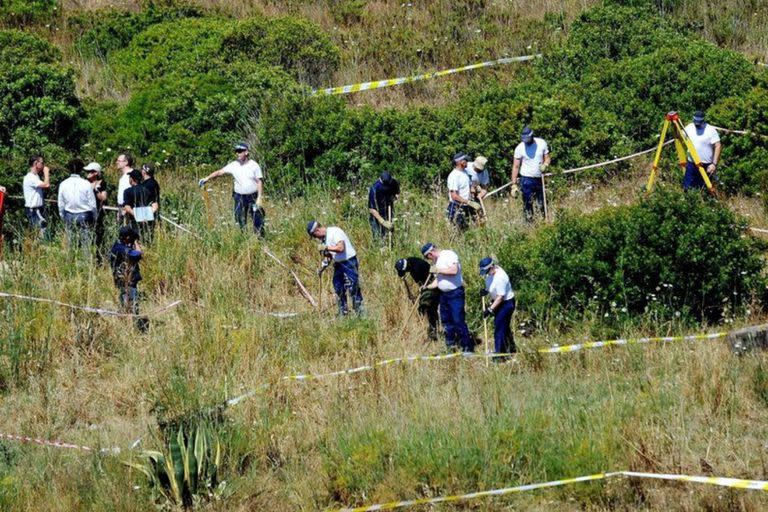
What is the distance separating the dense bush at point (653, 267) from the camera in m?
13.8

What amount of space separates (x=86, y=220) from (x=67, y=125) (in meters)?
5.03

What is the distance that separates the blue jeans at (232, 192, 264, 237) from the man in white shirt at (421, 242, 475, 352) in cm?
380

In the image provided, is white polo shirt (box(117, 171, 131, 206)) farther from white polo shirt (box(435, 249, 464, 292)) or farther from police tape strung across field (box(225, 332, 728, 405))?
white polo shirt (box(435, 249, 464, 292))

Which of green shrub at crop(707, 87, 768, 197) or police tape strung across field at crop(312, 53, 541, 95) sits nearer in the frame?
green shrub at crop(707, 87, 768, 197)

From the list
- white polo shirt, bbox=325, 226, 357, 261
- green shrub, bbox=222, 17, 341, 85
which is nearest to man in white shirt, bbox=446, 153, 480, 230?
white polo shirt, bbox=325, 226, 357, 261

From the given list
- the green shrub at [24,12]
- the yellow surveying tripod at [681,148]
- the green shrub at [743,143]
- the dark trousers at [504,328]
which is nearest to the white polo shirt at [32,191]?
the dark trousers at [504,328]

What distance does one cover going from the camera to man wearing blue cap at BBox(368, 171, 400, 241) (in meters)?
16.1

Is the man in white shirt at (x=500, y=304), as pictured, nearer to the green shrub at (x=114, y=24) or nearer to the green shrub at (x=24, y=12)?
the green shrub at (x=114, y=24)

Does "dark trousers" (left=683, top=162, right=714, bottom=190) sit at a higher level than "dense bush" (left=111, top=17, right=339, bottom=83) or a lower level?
lower

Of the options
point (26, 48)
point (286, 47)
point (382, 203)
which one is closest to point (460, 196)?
point (382, 203)

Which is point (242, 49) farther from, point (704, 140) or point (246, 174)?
point (704, 140)

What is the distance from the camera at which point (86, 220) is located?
52.8 feet

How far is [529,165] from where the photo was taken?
17.1 metres

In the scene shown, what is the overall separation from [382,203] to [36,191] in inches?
179
